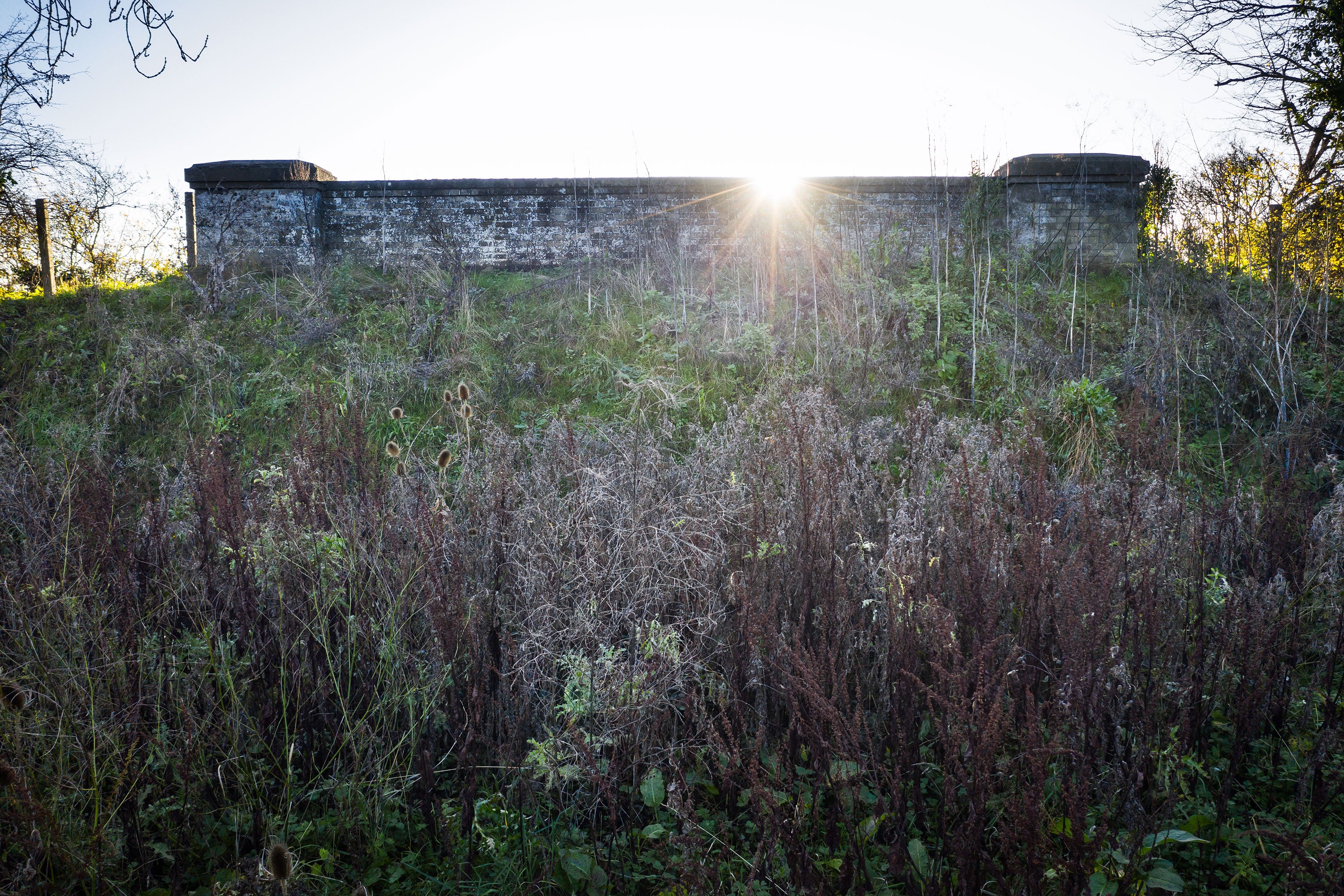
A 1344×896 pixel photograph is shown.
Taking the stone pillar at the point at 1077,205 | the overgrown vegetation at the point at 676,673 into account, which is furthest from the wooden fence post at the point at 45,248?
the stone pillar at the point at 1077,205

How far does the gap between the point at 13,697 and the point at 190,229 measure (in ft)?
35.4

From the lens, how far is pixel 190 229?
10406mm

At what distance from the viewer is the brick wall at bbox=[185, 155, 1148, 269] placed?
976 cm

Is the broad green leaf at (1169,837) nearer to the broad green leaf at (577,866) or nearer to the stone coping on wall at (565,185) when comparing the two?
the broad green leaf at (577,866)

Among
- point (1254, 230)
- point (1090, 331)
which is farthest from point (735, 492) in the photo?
point (1254, 230)

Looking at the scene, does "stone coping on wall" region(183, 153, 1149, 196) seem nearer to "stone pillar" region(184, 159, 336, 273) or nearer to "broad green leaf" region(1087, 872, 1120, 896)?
"stone pillar" region(184, 159, 336, 273)

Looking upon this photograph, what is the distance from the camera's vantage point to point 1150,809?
231cm

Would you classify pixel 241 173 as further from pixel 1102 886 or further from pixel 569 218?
pixel 1102 886

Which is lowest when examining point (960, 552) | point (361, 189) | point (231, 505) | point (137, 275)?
point (960, 552)

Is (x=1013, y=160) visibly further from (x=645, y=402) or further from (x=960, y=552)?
(x=960, y=552)

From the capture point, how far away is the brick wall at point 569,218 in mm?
9758

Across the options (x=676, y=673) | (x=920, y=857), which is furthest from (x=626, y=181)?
(x=920, y=857)

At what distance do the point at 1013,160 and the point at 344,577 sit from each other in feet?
34.0

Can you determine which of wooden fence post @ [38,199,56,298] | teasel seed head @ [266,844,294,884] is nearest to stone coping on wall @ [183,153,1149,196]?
wooden fence post @ [38,199,56,298]
